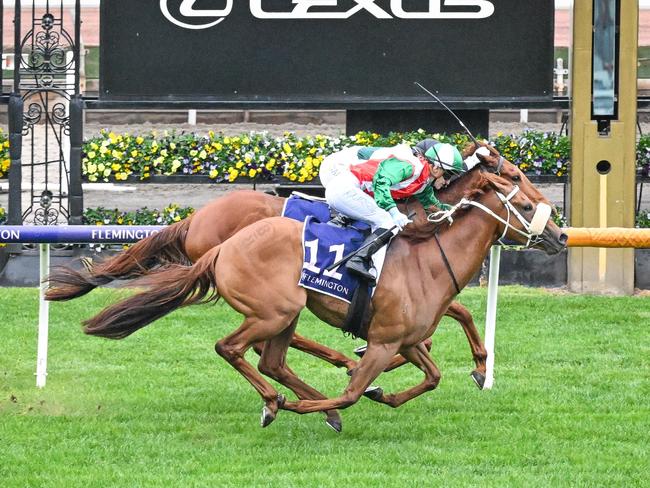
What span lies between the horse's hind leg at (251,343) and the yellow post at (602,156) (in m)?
5.31

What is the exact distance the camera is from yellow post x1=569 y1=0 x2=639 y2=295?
11727mm

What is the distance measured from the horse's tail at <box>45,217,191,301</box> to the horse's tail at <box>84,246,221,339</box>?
0.37m

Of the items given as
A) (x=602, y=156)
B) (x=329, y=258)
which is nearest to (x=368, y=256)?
(x=329, y=258)

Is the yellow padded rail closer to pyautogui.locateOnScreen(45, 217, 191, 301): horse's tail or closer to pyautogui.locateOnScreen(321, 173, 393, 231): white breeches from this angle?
pyautogui.locateOnScreen(321, 173, 393, 231): white breeches

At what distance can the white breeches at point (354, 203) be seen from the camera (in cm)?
695

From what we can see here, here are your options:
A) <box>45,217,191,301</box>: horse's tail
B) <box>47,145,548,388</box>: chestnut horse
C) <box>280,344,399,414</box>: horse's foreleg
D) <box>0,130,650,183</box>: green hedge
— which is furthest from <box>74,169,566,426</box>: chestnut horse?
<box>0,130,650,183</box>: green hedge

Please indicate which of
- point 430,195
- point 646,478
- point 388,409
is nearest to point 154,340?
point 388,409

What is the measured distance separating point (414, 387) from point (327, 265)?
0.93 meters

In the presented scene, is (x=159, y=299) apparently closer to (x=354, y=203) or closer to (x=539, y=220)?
(x=354, y=203)

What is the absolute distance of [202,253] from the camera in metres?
8.39

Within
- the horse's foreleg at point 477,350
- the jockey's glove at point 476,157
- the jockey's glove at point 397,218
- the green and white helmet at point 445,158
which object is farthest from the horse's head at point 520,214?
the horse's foreleg at point 477,350

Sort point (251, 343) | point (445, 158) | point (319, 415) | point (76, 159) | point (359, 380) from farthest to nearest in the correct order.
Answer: point (76, 159), point (319, 415), point (445, 158), point (251, 343), point (359, 380)

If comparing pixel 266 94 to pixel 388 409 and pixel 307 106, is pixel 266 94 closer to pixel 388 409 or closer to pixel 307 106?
pixel 307 106

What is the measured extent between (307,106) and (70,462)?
5770 mm
